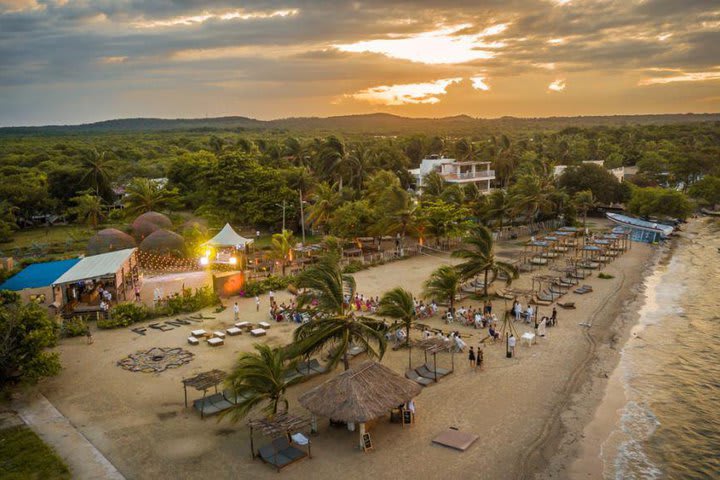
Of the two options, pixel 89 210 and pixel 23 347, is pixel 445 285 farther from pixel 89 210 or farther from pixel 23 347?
pixel 89 210

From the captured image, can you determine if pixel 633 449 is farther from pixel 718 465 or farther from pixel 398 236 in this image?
pixel 398 236

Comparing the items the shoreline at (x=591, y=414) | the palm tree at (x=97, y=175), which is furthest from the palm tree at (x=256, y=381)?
the palm tree at (x=97, y=175)

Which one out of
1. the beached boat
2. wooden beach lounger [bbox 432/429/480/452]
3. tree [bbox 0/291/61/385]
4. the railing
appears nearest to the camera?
wooden beach lounger [bbox 432/429/480/452]

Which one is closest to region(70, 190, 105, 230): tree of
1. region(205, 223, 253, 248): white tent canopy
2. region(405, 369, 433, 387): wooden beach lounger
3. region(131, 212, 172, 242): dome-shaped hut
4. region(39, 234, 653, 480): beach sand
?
region(131, 212, 172, 242): dome-shaped hut

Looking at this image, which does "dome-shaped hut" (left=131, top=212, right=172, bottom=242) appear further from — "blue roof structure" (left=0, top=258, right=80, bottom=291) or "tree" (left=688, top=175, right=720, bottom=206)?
"tree" (left=688, top=175, right=720, bottom=206)

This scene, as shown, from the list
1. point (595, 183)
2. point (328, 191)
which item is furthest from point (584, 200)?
point (328, 191)

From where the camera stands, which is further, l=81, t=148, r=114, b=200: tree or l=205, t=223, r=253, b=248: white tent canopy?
l=81, t=148, r=114, b=200: tree

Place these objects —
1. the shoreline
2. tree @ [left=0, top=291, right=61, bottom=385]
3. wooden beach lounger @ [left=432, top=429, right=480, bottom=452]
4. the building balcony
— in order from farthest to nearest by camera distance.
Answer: the building balcony < tree @ [left=0, top=291, right=61, bottom=385] < wooden beach lounger @ [left=432, top=429, right=480, bottom=452] < the shoreline

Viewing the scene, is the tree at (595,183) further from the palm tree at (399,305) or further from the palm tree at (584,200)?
the palm tree at (399,305)
